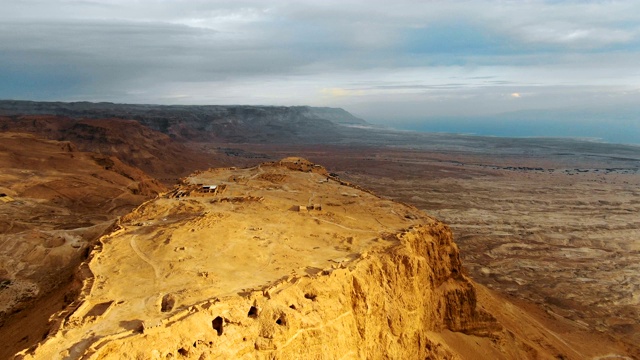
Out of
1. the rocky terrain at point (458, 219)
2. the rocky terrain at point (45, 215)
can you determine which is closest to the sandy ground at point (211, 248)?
the rocky terrain at point (458, 219)

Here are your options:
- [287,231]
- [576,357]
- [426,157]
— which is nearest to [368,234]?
[287,231]

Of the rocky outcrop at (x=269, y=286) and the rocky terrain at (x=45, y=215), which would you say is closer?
the rocky outcrop at (x=269, y=286)

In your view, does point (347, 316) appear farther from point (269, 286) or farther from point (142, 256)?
point (142, 256)

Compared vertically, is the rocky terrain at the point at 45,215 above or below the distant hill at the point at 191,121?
below

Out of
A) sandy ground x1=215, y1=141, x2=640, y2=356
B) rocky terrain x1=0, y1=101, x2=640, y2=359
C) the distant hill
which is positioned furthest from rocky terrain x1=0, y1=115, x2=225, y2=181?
the distant hill

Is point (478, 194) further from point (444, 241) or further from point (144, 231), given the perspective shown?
point (144, 231)

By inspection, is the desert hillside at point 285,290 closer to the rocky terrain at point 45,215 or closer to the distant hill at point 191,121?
the rocky terrain at point 45,215

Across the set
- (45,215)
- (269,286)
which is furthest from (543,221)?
(45,215)
